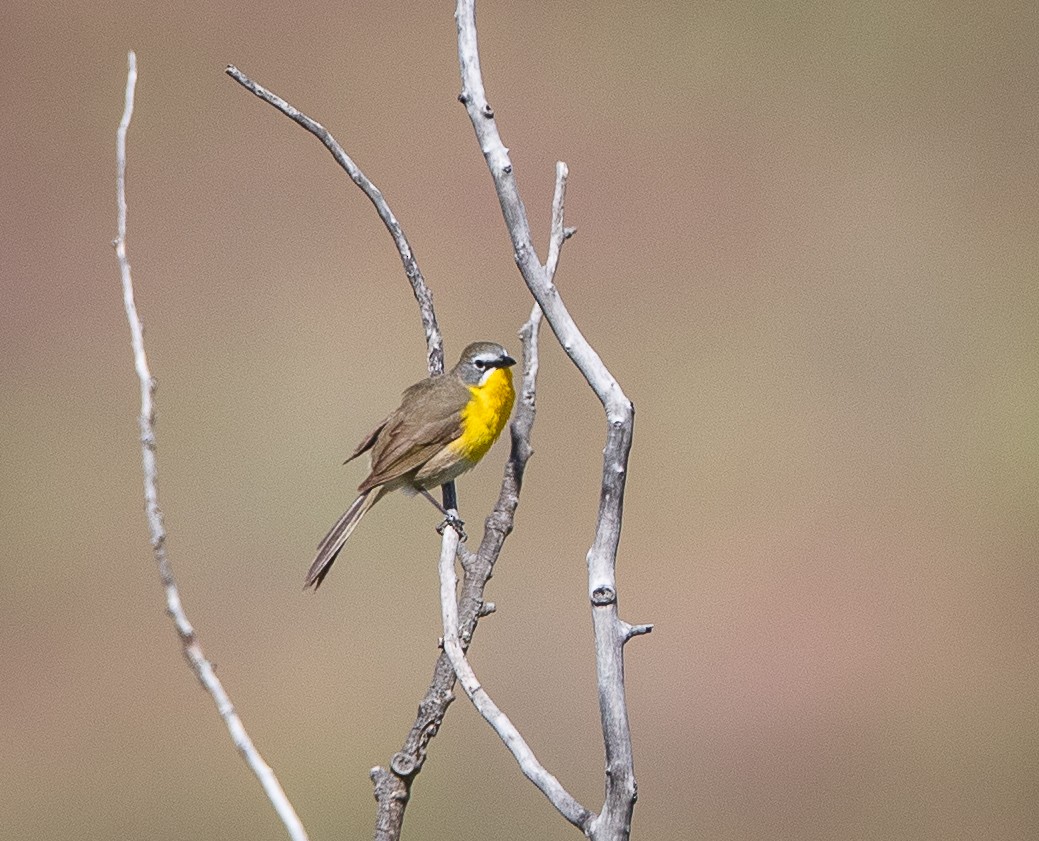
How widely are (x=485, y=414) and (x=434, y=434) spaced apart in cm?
32

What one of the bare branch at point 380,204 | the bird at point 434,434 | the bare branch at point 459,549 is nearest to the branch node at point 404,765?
the bare branch at point 459,549

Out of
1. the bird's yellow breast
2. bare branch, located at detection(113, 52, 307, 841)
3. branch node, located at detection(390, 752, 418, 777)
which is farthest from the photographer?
the bird's yellow breast

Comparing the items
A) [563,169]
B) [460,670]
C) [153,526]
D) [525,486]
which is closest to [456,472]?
[563,169]

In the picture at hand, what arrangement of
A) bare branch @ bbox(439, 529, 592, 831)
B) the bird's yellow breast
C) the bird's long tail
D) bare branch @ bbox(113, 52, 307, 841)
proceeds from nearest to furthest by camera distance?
bare branch @ bbox(113, 52, 307, 841) < bare branch @ bbox(439, 529, 592, 831) < the bird's long tail < the bird's yellow breast

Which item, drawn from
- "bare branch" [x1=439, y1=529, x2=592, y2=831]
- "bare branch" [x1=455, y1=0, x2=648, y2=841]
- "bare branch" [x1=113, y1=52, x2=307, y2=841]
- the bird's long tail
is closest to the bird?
the bird's long tail

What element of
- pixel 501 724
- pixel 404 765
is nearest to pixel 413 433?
pixel 404 765

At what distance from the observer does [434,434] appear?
4125mm

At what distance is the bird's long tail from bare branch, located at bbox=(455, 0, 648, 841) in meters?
1.74

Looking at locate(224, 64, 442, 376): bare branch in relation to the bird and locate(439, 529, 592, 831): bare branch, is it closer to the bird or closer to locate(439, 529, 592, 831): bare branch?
the bird

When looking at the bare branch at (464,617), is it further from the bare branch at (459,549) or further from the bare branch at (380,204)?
the bare branch at (380,204)

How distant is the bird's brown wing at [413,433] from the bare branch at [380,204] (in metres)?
0.56

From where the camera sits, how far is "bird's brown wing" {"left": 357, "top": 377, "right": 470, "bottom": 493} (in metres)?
4.01

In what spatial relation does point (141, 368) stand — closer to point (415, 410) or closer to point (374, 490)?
point (415, 410)

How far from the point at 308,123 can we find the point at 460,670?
1.22 metres
